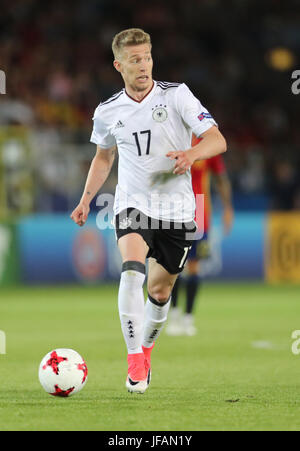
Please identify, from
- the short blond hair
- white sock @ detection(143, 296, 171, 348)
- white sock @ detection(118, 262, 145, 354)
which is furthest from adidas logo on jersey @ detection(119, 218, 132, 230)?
the short blond hair

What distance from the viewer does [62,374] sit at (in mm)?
5742

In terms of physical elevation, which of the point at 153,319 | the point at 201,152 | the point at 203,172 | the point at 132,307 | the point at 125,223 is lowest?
the point at 153,319

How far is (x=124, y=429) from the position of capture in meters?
4.68

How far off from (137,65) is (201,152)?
74 cm

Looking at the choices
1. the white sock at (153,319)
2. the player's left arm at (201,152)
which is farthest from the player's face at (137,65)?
the white sock at (153,319)

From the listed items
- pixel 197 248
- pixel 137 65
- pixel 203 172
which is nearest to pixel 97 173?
pixel 137 65

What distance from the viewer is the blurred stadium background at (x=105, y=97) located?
16.1 metres

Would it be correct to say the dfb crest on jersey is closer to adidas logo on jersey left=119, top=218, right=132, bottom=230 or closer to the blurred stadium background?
adidas logo on jersey left=119, top=218, right=132, bottom=230

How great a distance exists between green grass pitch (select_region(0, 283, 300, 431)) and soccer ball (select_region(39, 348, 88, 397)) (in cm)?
7

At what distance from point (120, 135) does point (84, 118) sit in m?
12.9

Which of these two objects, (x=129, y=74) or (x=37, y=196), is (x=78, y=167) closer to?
(x=37, y=196)

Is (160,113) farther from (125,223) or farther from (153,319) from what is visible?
(153,319)

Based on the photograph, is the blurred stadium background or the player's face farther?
the blurred stadium background

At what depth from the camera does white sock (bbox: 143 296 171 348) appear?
21.2ft
